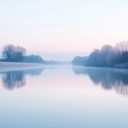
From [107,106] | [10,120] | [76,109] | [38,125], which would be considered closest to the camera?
[38,125]

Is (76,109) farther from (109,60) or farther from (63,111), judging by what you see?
(109,60)

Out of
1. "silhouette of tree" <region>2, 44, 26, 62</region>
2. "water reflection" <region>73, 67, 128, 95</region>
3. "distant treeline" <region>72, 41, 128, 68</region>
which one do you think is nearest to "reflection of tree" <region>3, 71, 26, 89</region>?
"water reflection" <region>73, 67, 128, 95</region>

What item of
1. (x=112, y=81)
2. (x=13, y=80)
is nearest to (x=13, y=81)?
(x=13, y=80)

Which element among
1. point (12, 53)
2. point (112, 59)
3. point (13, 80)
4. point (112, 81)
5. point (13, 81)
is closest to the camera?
point (13, 81)

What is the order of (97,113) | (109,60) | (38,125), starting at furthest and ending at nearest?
(109,60) < (97,113) < (38,125)

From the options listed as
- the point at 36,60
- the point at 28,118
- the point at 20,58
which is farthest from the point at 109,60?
the point at 28,118

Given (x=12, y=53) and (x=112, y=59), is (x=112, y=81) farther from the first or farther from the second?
(x=12, y=53)

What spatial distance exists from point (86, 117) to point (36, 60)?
276 feet

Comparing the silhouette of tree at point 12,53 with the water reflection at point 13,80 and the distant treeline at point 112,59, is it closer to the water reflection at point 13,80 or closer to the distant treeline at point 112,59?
the distant treeline at point 112,59

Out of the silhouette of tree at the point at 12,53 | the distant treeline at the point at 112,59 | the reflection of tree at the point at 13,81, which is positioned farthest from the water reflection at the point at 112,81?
the silhouette of tree at the point at 12,53

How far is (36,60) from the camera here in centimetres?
8956

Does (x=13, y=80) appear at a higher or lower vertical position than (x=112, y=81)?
higher

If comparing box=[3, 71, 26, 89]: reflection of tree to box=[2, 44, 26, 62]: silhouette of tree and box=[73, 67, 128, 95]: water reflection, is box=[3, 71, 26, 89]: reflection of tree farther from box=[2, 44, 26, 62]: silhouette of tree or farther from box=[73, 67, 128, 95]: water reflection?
box=[2, 44, 26, 62]: silhouette of tree

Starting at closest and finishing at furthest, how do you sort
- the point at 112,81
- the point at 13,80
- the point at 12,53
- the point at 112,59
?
the point at 13,80
the point at 112,81
the point at 112,59
the point at 12,53
